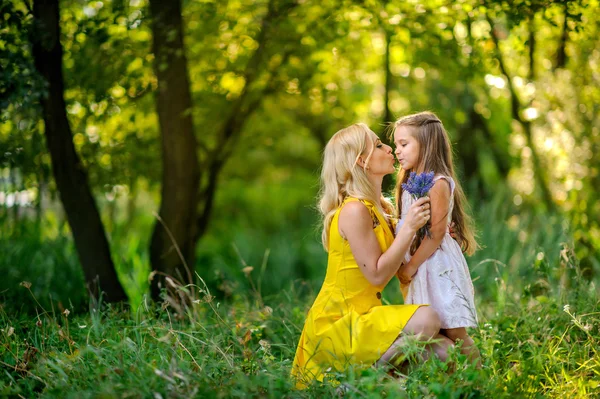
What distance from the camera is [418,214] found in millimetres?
3049

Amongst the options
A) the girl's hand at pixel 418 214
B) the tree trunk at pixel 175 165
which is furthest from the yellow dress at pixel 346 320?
the tree trunk at pixel 175 165

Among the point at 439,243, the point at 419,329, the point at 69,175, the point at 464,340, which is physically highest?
the point at 69,175

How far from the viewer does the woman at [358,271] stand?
306 centimetres

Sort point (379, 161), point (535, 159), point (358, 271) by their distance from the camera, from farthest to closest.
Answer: point (535, 159) → point (379, 161) → point (358, 271)

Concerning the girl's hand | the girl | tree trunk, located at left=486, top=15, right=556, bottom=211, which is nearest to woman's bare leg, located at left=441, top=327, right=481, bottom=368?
the girl

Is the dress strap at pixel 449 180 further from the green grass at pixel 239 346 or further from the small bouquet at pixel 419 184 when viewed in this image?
the green grass at pixel 239 346

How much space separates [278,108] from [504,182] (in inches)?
116

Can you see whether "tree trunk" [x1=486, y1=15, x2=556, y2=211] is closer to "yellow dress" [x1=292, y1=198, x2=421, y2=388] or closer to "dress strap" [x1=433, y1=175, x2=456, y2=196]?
"dress strap" [x1=433, y1=175, x2=456, y2=196]

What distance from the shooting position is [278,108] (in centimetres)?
796

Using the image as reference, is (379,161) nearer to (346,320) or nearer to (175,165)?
(346,320)

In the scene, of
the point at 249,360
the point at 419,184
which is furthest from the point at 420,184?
the point at 249,360

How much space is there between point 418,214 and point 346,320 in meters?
0.60

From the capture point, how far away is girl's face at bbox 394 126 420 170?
3.31 meters

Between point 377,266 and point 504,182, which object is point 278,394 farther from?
point 504,182
